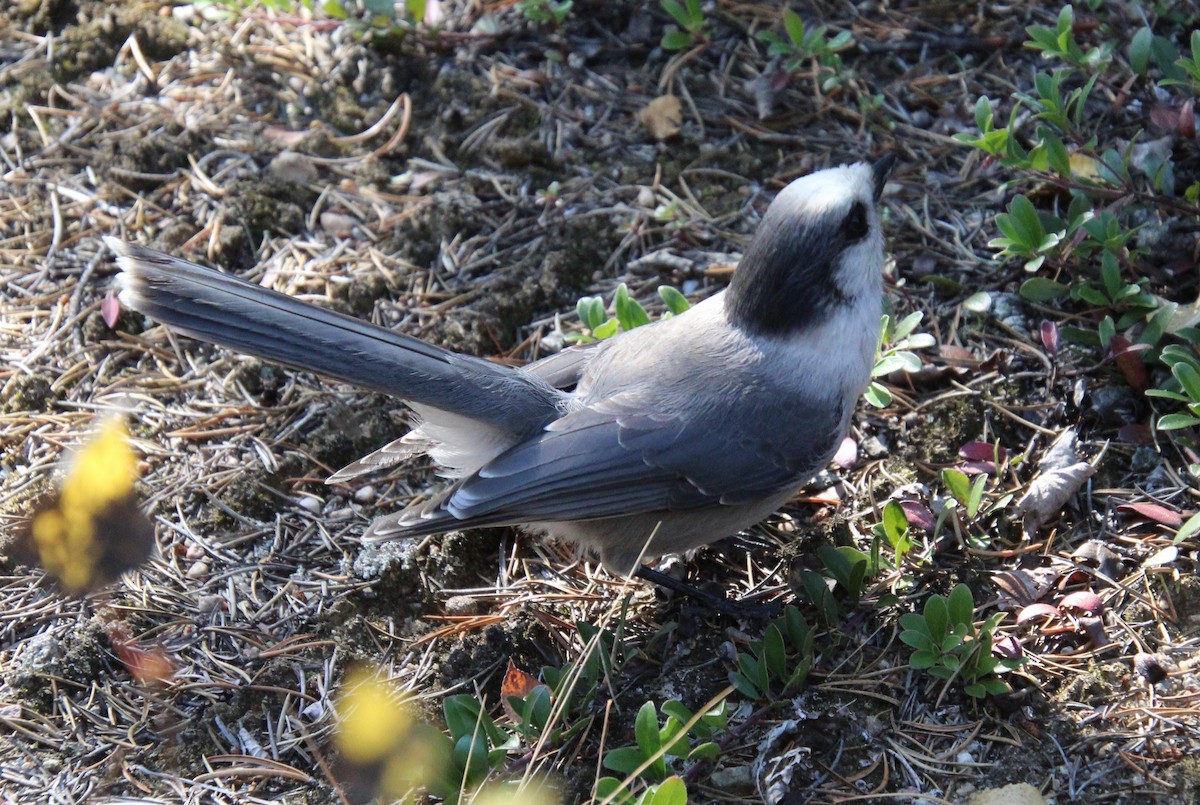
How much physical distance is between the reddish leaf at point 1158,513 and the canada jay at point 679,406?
1029 mm

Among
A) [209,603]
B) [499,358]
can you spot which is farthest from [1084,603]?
[209,603]

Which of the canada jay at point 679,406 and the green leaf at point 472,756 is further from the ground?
the canada jay at point 679,406

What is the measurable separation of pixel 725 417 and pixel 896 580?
83 cm

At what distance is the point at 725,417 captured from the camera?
369 cm

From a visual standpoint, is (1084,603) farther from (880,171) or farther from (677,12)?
(677,12)

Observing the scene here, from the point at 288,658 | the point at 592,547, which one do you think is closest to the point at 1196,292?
the point at 592,547

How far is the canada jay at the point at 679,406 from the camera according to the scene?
11.6 ft

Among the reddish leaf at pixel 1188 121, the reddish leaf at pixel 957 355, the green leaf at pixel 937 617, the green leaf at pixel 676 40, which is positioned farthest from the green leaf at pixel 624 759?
the green leaf at pixel 676 40

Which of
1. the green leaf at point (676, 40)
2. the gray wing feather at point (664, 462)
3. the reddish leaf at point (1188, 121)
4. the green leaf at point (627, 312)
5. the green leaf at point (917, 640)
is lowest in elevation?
the green leaf at point (917, 640)

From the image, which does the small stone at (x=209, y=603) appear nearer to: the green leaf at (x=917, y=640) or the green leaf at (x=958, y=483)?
the green leaf at (x=917, y=640)

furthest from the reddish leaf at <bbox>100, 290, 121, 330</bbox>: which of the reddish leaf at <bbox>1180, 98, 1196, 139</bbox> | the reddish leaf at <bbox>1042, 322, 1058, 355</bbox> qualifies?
the reddish leaf at <bbox>1180, 98, 1196, 139</bbox>

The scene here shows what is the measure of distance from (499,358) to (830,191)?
161 centimetres

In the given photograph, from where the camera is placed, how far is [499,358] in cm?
445

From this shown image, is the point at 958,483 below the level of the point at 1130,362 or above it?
below
